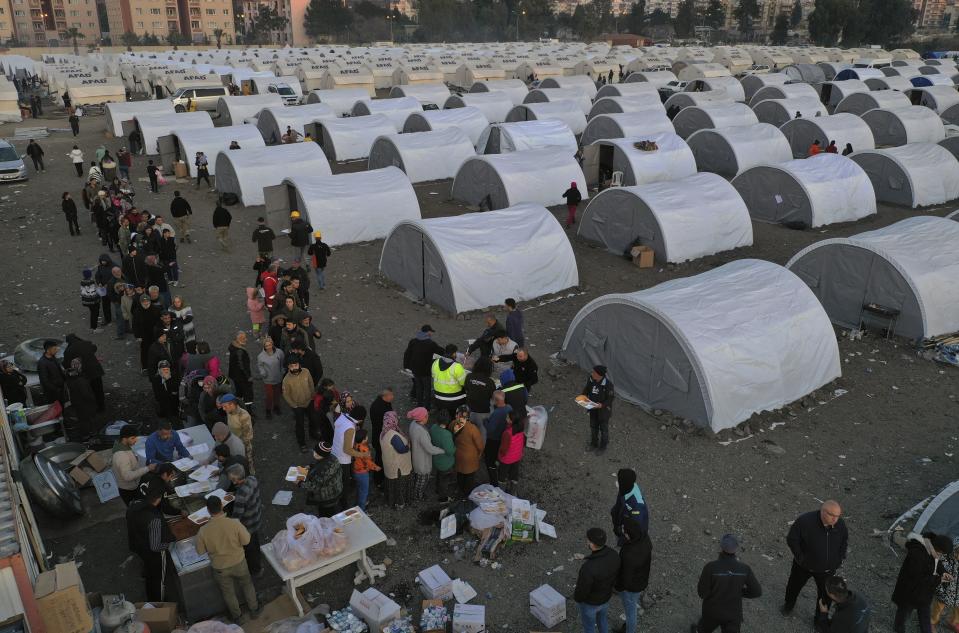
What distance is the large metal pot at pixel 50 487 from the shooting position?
28.3 feet

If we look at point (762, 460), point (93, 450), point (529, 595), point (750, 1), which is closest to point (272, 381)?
point (93, 450)

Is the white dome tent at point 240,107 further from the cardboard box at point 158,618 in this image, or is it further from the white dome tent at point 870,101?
the cardboard box at point 158,618

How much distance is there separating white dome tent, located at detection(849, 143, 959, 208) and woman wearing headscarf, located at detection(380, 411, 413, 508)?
22.2 metres

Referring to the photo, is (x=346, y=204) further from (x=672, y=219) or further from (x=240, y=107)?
(x=240, y=107)

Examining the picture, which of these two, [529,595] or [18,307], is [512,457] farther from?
[18,307]

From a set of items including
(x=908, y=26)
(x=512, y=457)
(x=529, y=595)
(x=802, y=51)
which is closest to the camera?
(x=529, y=595)

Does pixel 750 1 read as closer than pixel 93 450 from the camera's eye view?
No

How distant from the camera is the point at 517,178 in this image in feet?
72.3

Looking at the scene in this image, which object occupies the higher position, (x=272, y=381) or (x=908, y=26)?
Answer: (x=908, y=26)

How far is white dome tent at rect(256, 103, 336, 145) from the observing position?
3176cm

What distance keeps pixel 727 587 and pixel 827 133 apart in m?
27.8

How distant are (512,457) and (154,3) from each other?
445 ft

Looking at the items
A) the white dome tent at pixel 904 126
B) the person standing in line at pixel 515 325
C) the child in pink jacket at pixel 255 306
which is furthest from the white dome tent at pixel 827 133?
the child in pink jacket at pixel 255 306

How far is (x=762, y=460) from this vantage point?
10305mm
